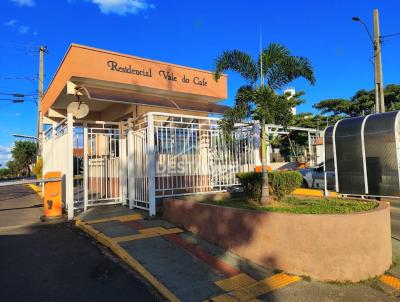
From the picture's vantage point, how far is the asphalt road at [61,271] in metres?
4.59

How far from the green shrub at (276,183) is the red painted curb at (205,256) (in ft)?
6.72

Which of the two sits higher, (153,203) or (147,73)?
(147,73)

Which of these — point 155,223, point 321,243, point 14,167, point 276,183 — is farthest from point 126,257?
point 14,167

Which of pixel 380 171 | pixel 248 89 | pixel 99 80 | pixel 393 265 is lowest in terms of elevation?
pixel 393 265

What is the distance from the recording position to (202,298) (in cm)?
456

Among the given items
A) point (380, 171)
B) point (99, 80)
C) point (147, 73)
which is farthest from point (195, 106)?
point (380, 171)

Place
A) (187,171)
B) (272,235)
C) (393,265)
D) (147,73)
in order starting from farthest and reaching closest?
(147,73) → (187,171) → (393,265) → (272,235)

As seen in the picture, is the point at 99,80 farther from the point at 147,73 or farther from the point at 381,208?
the point at 381,208

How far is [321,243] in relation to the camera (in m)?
5.19

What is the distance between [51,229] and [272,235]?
17.2 feet

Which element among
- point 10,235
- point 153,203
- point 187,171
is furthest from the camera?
point 187,171

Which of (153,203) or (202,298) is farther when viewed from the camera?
(153,203)

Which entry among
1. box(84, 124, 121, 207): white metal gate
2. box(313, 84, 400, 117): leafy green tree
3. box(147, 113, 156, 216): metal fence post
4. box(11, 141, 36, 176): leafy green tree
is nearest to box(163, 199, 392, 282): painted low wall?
box(147, 113, 156, 216): metal fence post

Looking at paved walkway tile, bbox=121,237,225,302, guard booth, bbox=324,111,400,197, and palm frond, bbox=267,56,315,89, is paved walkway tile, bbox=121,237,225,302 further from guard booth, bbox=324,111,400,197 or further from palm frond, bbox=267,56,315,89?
guard booth, bbox=324,111,400,197
